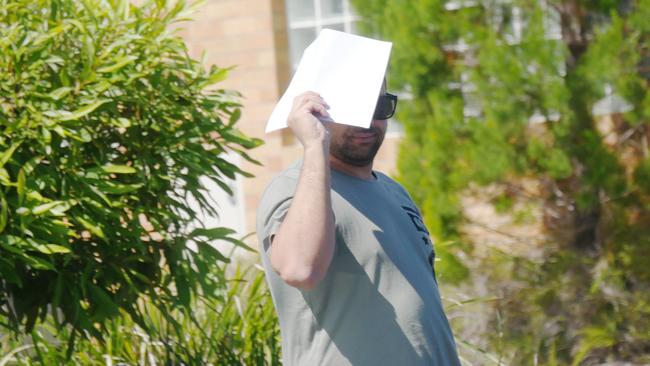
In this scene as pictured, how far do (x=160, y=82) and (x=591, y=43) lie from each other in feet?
9.68

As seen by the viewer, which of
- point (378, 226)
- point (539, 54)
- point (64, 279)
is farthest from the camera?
point (539, 54)

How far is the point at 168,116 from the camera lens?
412 centimetres

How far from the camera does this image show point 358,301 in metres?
2.74

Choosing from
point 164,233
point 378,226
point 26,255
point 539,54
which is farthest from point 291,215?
point 539,54

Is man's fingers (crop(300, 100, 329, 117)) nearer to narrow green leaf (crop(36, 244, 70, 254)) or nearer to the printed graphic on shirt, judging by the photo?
the printed graphic on shirt

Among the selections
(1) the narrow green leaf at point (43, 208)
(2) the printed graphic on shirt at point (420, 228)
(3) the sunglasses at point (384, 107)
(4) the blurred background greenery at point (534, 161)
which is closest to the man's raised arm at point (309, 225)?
(3) the sunglasses at point (384, 107)

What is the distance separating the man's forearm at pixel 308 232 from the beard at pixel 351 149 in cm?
27

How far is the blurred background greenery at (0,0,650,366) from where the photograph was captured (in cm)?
385

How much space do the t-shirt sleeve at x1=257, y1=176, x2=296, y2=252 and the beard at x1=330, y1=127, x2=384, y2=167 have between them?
0.16 meters

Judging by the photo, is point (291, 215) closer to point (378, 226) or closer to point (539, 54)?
point (378, 226)

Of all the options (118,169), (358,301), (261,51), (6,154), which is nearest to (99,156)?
(118,169)

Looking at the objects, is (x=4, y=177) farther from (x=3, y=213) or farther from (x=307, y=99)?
(x=307, y=99)

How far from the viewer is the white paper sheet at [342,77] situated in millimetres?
2756

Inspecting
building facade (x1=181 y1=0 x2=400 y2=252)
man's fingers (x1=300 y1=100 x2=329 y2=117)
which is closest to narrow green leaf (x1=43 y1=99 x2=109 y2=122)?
man's fingers (x1=300 y1=100 x2=329 y2=117)
